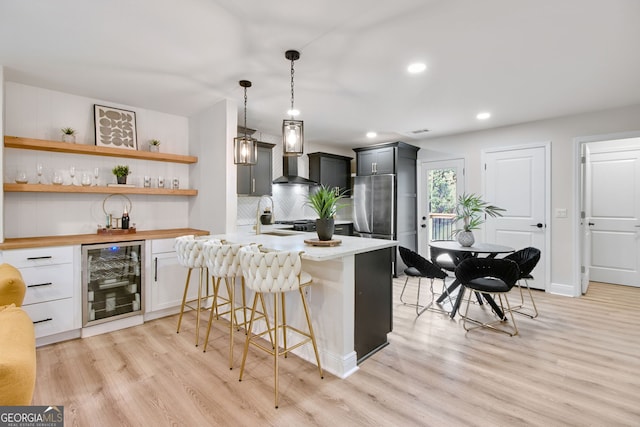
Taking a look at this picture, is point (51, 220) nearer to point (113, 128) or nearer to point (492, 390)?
point (113, 128)

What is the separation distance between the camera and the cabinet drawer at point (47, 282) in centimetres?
271

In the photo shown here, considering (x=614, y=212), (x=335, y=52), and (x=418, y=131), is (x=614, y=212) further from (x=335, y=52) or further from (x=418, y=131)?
(x=335, y=52)

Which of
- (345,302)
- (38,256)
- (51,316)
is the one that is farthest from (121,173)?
(345,302)

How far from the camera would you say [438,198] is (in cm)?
555

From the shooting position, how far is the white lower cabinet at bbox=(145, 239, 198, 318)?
343cm

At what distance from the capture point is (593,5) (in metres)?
1.92

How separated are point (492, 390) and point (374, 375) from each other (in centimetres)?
79

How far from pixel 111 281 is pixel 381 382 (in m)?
2.84

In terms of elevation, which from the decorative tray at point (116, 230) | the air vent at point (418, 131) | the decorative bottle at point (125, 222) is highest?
the air vent at point (418, 131)

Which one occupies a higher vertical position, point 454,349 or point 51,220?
point 51,220

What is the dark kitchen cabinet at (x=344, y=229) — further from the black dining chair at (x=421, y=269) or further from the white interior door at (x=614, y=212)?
the white interior door at (x=614, y=212)

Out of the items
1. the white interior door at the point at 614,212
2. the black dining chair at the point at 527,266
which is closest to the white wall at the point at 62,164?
the black dining chair at the point at 527,266

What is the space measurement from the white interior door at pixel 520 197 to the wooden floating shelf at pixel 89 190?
14.7 feet

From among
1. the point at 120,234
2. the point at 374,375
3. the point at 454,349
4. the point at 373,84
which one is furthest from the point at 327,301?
the point at 120,234
